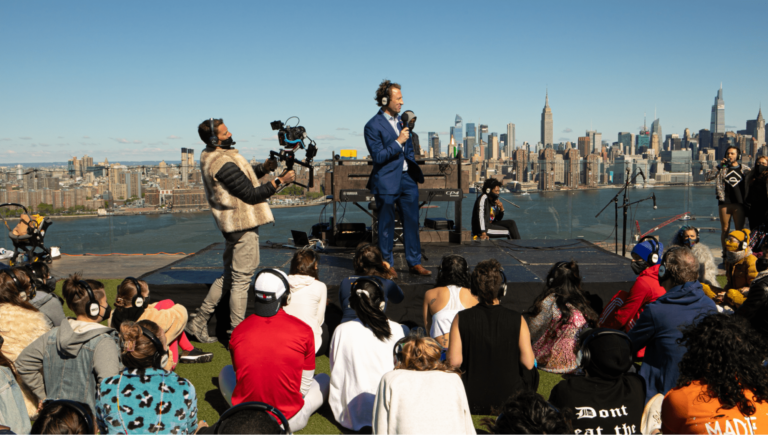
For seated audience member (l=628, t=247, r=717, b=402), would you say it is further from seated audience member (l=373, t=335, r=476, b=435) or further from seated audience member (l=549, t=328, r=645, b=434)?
seated audience member (l=373, t=335, r=476, b=435)

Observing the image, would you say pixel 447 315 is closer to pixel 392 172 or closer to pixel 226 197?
pixel 392 172

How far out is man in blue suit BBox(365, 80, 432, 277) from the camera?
14.3 ft

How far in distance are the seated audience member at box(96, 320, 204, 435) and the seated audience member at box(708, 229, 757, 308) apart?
3.55 meters

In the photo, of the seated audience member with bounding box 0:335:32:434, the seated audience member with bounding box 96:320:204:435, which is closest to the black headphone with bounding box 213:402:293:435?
the seated audience member with bounding box 96:320:204:435

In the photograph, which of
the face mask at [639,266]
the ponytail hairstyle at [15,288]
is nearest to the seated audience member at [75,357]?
the ponytail hairstyle at [15,288]

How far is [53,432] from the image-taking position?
1.54 m

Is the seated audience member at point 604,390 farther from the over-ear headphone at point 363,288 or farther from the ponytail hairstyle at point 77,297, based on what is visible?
the ponytail hairstyle at point 77,297

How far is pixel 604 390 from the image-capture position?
2.01m

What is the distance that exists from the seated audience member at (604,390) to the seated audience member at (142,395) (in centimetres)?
146

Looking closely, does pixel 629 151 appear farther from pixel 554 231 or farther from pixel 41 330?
pixel 41 330

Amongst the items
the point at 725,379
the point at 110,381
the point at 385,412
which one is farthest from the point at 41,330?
the point at 725,379

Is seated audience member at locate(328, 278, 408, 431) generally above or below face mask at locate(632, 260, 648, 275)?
below

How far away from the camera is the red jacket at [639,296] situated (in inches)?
139

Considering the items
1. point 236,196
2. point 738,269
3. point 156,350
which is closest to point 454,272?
point 236,196
